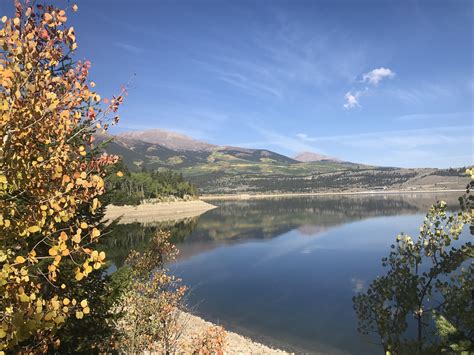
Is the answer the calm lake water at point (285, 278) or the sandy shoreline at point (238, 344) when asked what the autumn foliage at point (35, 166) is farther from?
the sandy shoreline at point (238, 344)

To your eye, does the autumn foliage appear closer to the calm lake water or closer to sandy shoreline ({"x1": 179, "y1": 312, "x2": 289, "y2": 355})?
the calm lake water

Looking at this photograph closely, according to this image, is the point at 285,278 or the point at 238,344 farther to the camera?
the point at 285,278

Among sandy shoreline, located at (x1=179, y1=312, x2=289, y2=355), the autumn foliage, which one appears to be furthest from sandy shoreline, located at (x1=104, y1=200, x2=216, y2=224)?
the autumn foliage

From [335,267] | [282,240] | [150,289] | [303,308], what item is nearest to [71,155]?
[150,289]

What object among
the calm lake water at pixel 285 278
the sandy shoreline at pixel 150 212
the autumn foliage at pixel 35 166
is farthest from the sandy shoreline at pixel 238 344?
the sandy shoreline at pixel 150 212

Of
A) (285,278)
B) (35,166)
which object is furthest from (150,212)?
(35,166)

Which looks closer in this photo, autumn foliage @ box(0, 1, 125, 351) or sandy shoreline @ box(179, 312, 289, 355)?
autumn foliage @ box(0, 1, 125, 351)

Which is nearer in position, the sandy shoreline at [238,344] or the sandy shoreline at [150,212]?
the sandy shoreline at [238,344]

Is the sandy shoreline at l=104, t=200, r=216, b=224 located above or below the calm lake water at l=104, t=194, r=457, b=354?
above

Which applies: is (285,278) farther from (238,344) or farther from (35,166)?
(35,166)

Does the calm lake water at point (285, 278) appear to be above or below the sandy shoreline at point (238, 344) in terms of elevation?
below

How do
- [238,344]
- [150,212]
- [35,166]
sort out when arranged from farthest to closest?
[150,212]
[238,344]
[35,166]

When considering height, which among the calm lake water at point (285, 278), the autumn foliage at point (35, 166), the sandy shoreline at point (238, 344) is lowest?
Result: the calm lake water at point (285, 278)

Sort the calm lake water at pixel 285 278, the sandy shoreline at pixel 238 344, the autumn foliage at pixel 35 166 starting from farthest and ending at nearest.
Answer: the calm lake water at pixel 285 278, the sandy shoreline at pixel 238 344, the autumn foliage at pixel 35 166
